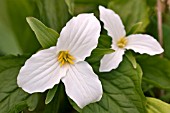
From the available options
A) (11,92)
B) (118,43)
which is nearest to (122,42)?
(118,43)

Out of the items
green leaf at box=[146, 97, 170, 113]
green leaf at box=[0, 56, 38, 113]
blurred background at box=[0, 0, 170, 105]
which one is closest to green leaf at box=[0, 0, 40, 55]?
blurred background at box=[0, 0, 170, 105]

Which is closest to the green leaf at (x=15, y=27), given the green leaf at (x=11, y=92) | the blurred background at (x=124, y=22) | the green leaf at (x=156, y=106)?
the blurred background at (x=124, y=22)

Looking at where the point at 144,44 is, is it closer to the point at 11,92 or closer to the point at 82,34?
the point at 82,34

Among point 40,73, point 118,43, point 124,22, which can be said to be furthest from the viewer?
point 124,22

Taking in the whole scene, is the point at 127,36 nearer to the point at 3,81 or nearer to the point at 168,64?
the point at 168,64

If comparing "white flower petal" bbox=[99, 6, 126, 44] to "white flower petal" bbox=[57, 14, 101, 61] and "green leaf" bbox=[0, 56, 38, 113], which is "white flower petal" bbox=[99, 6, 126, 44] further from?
"green leaf" bbox=[0, 56, 38, 113]

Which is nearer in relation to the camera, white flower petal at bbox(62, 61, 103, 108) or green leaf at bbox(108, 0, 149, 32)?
white flower petal at bbox(62, 61, 103, 108)

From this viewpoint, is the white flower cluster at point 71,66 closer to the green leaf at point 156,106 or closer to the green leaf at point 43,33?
the green leaf at point 43,33

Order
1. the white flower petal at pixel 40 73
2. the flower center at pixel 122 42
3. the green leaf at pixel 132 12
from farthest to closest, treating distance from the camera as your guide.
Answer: the green leaf at pixel 132 12, the flower center at pixel 122 42, the white flower petal at pixel 40 73
